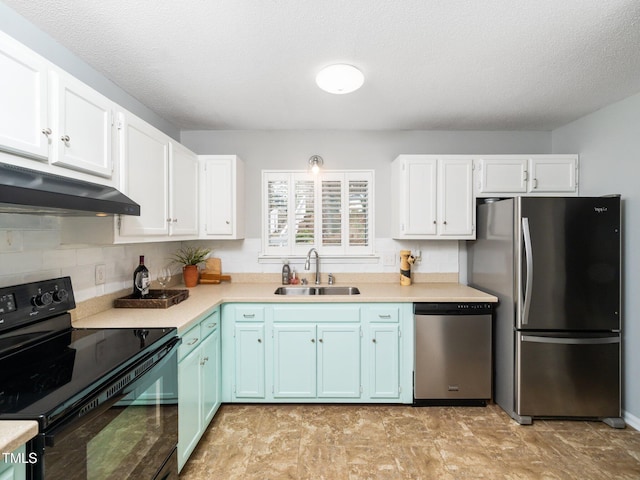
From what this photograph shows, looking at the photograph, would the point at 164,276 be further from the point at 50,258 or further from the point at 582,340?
the point at 582,340

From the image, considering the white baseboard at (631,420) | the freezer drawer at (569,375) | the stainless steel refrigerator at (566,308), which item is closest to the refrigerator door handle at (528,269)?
the stainless steel refrigerator at (566,308)

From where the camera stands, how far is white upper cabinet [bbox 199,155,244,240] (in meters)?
2.97

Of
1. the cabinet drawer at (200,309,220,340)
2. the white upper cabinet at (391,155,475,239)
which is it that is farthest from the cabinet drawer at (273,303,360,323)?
the white upper cabinet at (391,155,475,239)

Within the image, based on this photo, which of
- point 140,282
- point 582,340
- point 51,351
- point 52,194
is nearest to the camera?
point 52,194

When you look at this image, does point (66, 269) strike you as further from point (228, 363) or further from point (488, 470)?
point (488, 470)

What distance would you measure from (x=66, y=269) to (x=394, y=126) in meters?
2.77

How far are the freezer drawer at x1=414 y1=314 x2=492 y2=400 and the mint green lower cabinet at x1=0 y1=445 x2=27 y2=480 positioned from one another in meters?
2.29

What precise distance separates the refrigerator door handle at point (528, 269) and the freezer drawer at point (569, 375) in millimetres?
159

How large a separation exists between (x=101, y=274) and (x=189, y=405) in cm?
99

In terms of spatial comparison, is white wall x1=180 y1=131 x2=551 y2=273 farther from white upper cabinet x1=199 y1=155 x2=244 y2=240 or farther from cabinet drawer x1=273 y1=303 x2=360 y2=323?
cabinet drawer x1=273 y1=303 x2=360 y2=323

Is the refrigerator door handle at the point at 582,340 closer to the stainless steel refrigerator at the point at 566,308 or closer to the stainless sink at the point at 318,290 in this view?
the stainless steel refrigerator at the point at 566,308

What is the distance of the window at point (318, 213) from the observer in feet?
10.8

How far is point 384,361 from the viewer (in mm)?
2617

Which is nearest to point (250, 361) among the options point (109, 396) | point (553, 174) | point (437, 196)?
point (109, 396)
